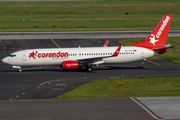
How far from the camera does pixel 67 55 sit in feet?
150

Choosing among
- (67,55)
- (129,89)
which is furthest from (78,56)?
(129,89)

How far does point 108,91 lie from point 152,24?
78.0m

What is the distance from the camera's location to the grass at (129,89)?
97.2ft

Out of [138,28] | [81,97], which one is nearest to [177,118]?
[81,97]

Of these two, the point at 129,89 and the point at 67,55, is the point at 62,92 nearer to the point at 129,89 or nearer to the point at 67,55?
the point at 129,89

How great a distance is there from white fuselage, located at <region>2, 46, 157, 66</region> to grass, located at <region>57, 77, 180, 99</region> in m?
9.47

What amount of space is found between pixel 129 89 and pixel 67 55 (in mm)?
16368

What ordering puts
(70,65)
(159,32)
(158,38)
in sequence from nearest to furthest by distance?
(70,65) < (158,38) < (159,32)

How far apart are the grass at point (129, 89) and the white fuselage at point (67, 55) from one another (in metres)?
9.47

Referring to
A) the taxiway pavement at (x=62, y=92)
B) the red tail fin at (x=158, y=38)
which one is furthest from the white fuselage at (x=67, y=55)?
the taxiway pavement at (x=62, y=92)

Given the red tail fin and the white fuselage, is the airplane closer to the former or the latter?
the white fuselage

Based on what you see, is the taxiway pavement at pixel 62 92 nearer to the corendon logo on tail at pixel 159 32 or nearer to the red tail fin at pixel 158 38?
the red tail fin at pixel 158 38

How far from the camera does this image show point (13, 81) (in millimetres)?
38312

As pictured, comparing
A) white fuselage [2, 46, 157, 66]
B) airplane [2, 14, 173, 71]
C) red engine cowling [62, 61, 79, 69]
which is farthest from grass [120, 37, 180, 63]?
red engine cowling [62, 61, 79, 69]
